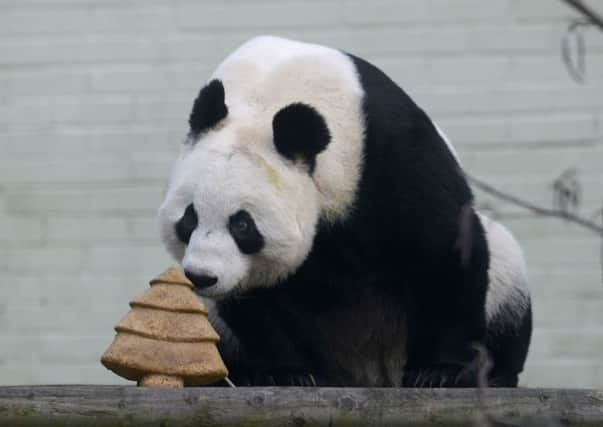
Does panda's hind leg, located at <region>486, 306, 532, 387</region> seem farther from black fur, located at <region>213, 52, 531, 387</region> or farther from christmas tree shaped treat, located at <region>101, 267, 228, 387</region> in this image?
christmas tree shaped treat, located at <region>101, 267, 228, 387</region>

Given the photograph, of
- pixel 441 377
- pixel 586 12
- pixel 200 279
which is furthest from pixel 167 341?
pixel 586 12

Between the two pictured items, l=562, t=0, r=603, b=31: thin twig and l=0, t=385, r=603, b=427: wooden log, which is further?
l=0, t=385, r=603, b=427: wooden log

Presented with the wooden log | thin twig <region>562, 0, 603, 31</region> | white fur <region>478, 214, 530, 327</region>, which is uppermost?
thin twig <region>562, 0, 603, 31</region>

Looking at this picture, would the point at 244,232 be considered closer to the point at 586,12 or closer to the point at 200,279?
the point at 200,279

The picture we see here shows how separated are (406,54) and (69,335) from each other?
2.10m

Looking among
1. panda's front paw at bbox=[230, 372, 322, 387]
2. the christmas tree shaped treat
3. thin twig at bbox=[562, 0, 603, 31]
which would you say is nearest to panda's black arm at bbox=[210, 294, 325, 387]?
panda's front paw at bbox=[230, 372, 322, 387]

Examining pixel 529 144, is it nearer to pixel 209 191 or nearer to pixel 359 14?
pixel 359 14

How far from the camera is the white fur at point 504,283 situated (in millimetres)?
4520

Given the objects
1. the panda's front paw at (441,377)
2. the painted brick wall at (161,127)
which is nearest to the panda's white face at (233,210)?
the panda's front paw at (441,377)

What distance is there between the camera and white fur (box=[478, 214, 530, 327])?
452cm

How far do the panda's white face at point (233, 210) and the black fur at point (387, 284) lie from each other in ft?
0.30

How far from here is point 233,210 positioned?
3.95m

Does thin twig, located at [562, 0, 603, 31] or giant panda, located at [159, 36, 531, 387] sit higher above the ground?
thin twig, located at [562, 0, 603, 31]

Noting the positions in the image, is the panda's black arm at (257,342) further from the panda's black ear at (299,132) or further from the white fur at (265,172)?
the panda's black ear at (299,132)
